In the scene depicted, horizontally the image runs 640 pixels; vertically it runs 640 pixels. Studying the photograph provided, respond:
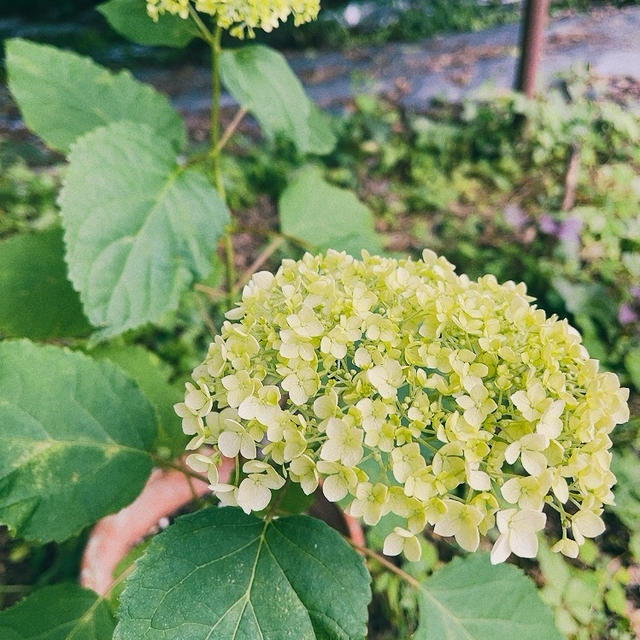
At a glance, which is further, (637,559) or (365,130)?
(365,130)

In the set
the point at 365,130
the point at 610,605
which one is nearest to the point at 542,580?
→ the point at 610,605

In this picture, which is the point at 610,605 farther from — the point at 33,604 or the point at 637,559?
the point at 33,604

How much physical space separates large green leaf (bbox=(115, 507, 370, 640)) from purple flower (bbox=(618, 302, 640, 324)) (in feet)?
5.28

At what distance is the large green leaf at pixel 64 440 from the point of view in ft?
3.12

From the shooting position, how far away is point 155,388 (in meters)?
1.36

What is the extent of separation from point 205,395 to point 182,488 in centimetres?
→ 92

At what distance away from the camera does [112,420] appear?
1.07 metres

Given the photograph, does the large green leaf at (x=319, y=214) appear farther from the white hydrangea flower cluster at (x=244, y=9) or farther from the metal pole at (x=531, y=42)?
the metal pole at (x=531, y=42)

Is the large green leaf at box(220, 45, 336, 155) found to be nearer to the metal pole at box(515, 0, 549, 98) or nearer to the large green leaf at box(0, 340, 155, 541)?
the large green leaf at box(0, 340, 155, 541)

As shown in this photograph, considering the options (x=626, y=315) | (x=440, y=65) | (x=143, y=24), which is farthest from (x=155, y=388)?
(x=440, y=65)

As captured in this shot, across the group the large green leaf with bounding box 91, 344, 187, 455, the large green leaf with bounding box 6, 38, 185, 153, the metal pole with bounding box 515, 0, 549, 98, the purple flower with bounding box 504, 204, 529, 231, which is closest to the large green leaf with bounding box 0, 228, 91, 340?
the large green leaf with bounding box 91, 344, 187, 455

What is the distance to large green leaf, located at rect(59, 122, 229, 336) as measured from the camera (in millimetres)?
1050

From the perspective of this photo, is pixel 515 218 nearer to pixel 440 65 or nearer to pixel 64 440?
pixel 440 65

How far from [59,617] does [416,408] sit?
755 millimetres
